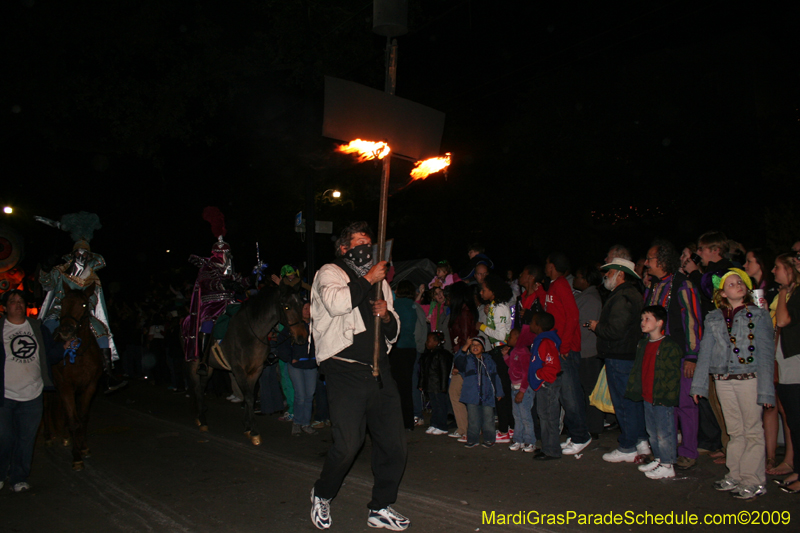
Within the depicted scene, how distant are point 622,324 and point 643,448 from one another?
1424mm

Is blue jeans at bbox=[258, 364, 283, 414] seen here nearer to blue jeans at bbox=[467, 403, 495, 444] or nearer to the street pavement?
the street pavement

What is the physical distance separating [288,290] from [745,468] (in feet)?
19.2

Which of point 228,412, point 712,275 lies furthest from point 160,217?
point 712,275

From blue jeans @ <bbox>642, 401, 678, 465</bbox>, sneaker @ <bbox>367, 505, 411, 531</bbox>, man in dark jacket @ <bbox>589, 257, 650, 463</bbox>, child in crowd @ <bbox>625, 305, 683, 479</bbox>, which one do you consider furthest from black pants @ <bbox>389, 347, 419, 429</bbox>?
sneaker @ <bbox>367, 505, 411, 531</bbox>

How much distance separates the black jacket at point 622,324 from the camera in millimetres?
6555

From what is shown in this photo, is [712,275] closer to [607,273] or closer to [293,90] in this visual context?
[607,273]

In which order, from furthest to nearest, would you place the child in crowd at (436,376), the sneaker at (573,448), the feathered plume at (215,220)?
1. the feathered plume at (215,220)
2. the child in crowd at (436,376)
3. the sneaker at (573,448)

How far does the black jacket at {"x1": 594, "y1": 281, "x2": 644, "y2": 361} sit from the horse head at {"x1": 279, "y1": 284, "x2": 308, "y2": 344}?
3.82 m

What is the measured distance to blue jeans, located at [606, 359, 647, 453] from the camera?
6.57 m

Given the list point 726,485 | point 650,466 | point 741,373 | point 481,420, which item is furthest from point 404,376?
point 741,373

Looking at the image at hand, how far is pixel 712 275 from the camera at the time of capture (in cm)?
608

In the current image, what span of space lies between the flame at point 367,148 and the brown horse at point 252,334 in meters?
3.67

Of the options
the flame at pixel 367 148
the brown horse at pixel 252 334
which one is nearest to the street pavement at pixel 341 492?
the brown horse at pixel 252 334

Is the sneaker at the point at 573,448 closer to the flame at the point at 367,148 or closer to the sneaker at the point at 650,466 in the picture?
the sneaker at the point at 650,466
